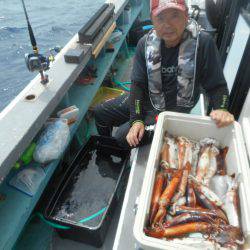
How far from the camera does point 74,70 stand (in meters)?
2.63

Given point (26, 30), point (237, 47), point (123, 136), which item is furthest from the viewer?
point (26, 30)

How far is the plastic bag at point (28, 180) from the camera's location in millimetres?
1933

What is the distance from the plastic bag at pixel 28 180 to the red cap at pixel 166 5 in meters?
1.55

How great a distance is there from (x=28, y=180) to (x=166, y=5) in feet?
5.52

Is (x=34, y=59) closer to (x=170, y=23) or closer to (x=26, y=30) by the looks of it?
(x=170, y=23)

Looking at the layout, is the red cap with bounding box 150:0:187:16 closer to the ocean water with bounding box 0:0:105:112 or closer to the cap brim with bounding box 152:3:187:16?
the cap brim with bounding box 152:3:187:16

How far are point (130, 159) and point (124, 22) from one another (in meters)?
3.57

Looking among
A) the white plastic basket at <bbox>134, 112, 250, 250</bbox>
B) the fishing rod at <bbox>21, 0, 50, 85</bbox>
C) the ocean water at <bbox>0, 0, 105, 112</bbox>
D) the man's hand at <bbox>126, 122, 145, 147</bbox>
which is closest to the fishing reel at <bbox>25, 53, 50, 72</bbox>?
the fishing rod at <bbox>21, 0, 50, 85</bbox>

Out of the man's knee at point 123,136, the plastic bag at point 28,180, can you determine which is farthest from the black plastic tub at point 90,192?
the plastic bag at point 28,180

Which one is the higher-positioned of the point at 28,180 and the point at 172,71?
the point at 172,71

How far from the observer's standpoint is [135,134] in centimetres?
204

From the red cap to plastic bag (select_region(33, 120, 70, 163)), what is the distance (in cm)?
122

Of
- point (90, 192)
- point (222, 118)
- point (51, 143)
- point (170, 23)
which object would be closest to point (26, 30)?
point (51, 143)

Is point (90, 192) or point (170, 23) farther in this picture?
point (90, 192)
